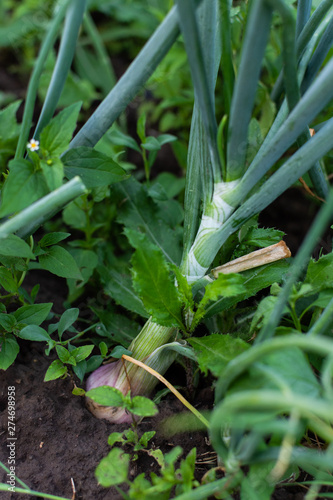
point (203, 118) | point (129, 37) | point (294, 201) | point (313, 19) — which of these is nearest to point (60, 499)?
point (203, 118)

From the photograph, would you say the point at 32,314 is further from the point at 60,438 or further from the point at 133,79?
the point at 133,79

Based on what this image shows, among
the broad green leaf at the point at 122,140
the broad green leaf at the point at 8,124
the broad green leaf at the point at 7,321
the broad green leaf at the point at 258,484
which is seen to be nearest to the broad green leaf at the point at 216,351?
the broad green leaf at the point at 258,484

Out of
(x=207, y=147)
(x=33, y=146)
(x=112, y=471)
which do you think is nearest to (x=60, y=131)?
(x=33, y=146)

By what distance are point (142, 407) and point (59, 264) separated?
0.33 meters

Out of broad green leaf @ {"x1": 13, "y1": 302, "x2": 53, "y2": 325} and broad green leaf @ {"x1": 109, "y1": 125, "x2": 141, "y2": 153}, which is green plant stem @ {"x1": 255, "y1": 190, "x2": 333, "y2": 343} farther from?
broad green leaf @ {"x1": 109, "y1": 125, "x2": 141, "y2": 153}

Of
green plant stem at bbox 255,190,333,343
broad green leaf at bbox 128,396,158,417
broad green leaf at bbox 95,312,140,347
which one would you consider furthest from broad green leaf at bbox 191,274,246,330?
broad green leaf at bbox 95,312,140,347

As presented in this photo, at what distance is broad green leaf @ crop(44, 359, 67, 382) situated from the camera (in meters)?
0.82

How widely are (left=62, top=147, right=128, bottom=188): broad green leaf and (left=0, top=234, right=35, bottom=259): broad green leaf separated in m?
0.15

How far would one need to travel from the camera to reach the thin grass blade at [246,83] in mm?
594

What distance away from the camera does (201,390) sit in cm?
94

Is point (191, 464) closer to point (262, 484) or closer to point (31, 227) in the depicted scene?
point (262, 484)

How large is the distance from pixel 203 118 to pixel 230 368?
40cm

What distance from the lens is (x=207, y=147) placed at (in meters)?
0.79

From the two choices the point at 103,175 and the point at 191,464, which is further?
the point at 103,175
